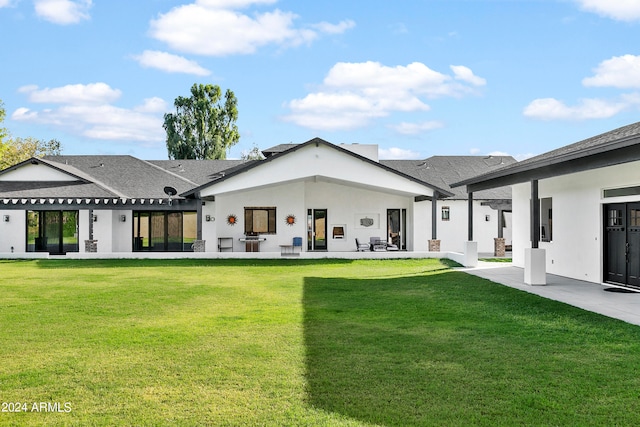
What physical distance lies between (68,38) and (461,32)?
1744 centimetres

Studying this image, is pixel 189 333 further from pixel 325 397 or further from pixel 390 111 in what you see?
pixel 390 111

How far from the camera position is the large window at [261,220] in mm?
26938

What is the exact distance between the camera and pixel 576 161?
12.9 m

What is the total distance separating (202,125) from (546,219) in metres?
45.4

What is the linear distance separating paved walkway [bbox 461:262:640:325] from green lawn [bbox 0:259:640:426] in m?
0.58

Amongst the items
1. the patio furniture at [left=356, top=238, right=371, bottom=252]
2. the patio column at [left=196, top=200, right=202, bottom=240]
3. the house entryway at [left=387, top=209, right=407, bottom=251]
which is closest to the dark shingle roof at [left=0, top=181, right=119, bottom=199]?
the patio column at [left=196, top=200, right=202, bottom=240]

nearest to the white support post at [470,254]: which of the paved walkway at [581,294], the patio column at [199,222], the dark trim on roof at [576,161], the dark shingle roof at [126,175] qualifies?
the paved walkway at [581,294]

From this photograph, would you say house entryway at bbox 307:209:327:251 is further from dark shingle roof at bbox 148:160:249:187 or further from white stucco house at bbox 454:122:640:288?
white stucco house at bbox 454:122:640:288

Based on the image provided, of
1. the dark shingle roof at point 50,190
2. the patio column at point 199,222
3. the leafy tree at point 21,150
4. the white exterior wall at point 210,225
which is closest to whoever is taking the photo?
the patio column at point 199,222

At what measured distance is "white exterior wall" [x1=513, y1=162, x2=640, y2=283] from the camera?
14031 millimetres

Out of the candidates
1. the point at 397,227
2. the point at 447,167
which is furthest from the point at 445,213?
the point at 447,167

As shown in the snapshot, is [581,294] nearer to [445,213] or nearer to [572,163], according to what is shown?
[572,163]

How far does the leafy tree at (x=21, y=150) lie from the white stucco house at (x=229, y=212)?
18.7m

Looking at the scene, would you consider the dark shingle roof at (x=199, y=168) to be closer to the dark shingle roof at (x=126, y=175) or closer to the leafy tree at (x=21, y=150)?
the dark shingle roof at (x=126, y=175)
